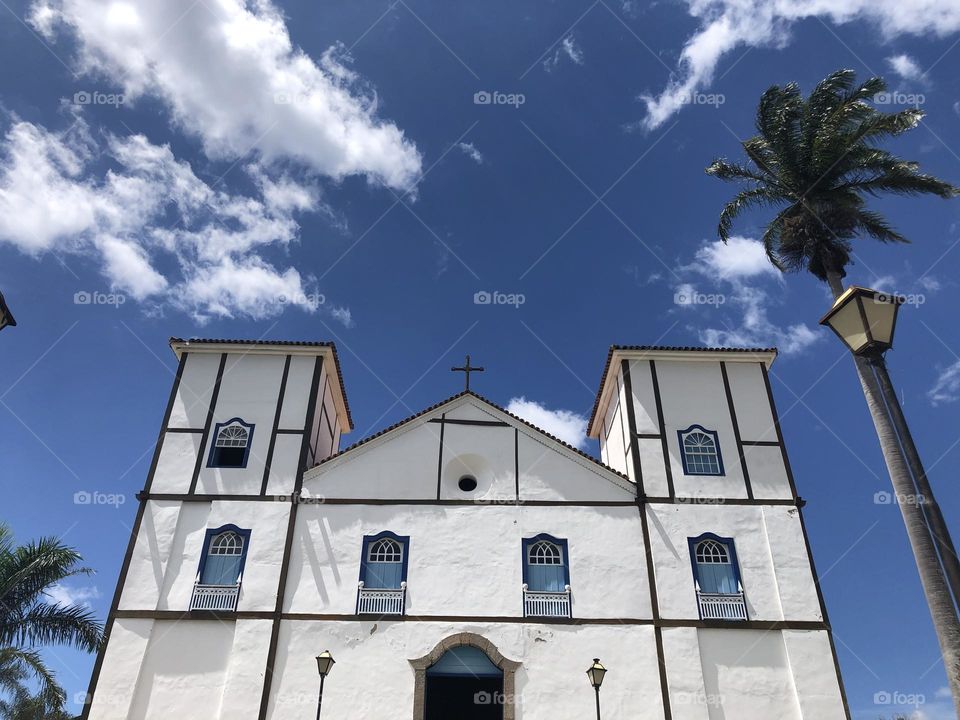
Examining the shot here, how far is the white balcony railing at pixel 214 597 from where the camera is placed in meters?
17.6

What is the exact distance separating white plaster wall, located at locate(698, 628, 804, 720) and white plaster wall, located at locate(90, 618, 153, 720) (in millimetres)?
13308

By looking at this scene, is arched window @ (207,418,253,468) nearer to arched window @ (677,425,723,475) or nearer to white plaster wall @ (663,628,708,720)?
white plaster wall @ (663,628,708,720)

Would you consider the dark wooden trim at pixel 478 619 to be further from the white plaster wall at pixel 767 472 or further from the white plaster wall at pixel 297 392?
the white plaster wall at pixel 297 392

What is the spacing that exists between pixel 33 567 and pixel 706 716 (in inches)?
681

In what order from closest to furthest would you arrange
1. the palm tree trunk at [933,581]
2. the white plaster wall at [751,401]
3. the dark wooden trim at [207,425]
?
the palm tree trunk at [933,581] → the dark wooden trim at [207,425] → the white plaster wall at [751,401]

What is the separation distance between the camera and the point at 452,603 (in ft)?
58.4

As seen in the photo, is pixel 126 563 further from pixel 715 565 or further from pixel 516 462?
pixel 715 565

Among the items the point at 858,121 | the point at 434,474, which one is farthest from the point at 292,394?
the point at 858,121

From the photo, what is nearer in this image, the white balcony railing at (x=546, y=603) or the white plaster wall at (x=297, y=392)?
the white balcony railing at (x=546, y=603)

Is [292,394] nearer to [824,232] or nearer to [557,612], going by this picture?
[557,612]

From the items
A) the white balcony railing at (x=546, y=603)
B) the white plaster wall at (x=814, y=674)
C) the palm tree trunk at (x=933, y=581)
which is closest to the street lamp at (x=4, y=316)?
the palm tree trunk at (x=933, y=581)

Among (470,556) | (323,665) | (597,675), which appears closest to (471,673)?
(470,556)

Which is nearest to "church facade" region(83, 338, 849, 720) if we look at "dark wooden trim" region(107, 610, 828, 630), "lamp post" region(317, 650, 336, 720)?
"dark wooden trim" region(107, 610, 828, 630)

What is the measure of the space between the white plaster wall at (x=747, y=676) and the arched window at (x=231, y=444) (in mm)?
12799
